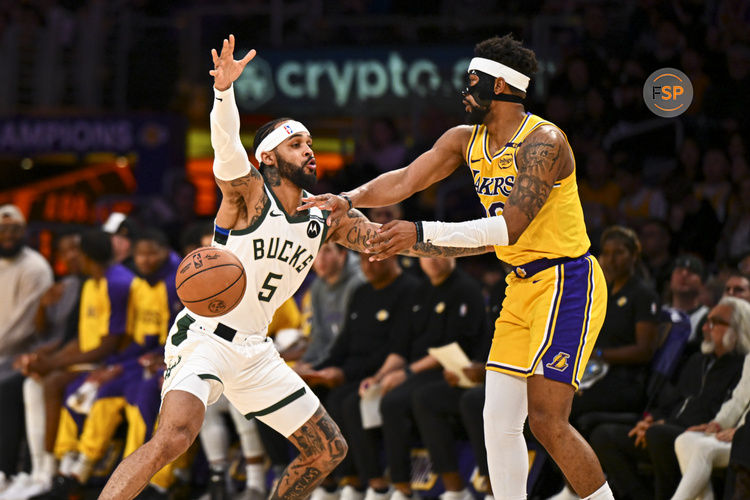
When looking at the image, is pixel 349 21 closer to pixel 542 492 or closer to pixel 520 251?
pixel 542 492

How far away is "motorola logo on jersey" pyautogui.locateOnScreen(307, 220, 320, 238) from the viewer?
6.09m

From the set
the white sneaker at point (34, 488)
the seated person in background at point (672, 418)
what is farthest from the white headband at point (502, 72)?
the white sneaker at point (34, 488)

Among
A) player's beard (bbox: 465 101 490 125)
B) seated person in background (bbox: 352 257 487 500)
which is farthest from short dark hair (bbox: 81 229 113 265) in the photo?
player's beard (bbox: 465 101 490 125)

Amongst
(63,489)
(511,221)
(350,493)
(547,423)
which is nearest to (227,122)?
(511,221)

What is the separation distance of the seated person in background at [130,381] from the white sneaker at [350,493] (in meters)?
1.75

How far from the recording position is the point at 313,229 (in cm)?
611

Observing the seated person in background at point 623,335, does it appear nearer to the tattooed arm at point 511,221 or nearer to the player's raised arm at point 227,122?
the tattooed arm at point 511,221

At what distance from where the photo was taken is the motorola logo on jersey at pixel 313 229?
6.09 m

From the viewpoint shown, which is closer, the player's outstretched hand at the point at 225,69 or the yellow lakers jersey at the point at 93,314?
the player's outstretched hand at the point at 225,69

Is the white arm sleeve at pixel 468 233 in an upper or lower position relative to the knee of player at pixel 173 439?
upper

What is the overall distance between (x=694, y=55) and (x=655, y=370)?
12.5 ft

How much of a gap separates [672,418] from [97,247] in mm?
5258

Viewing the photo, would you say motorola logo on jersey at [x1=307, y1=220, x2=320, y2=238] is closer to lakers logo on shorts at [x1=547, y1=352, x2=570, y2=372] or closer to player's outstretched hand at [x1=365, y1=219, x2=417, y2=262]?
player's outstretched hand at [x1=365, y1=219, x2=417, y2=262]

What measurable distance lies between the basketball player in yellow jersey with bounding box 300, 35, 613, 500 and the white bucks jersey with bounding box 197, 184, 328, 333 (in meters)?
0.40
